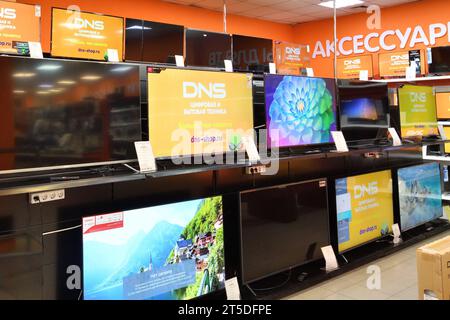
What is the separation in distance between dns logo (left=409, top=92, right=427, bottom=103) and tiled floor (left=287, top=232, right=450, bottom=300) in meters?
1.73

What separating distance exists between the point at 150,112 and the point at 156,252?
778mm

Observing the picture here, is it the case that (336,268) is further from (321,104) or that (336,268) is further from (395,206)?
(321,104)

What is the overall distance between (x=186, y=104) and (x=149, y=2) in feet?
14.6

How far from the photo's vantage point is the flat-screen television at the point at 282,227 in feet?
8.19

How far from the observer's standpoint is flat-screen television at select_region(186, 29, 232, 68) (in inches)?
126

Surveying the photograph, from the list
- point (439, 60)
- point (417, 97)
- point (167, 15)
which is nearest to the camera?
point (417, 97)

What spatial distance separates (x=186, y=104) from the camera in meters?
2.29

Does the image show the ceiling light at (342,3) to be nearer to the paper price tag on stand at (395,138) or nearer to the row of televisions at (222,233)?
the paper price tag on stand at (395,138)

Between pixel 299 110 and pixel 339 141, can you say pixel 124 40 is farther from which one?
pixel 339 141

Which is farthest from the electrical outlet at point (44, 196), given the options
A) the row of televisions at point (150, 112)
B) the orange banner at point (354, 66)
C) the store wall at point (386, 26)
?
the store wall at point (386, 26)

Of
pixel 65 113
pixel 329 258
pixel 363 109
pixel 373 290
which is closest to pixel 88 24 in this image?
pixel 65 113

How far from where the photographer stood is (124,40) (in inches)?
117

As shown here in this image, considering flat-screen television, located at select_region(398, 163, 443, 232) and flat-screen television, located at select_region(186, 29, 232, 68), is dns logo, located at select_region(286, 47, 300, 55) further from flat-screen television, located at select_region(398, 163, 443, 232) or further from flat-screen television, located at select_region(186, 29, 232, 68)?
flat-screen television, located at select_region(398, 163, 443, 232)
